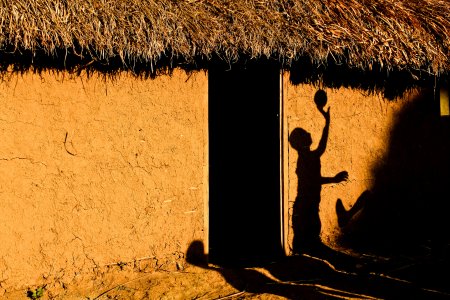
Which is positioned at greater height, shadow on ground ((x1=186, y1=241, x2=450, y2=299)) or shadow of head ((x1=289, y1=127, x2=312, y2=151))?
shadow of head ((x1=289, y1=127, x2=312, y2=151))

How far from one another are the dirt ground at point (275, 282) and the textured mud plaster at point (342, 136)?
53cm

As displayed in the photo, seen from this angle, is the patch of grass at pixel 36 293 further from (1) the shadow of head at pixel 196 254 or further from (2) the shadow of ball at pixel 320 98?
(2) the shadow of ball at pixel 320 98

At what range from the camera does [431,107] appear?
19.7 ft

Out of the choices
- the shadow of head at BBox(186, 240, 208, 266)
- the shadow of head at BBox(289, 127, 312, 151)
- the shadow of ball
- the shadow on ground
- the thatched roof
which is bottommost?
the shadow on ground

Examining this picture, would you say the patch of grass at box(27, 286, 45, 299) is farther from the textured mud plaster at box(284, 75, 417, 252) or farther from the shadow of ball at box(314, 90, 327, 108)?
the shadow of ball at box(314, 90, 327, 108)

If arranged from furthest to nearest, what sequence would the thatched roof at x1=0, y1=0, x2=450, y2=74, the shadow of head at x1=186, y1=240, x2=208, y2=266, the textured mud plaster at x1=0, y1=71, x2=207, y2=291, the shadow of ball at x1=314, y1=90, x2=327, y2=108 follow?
the shadow of ball at x1=314, y1=90, x2=327, y2=108 → the shadow of head at x1=186, y1=240, x2=208, y2=266 → the textured mud plaster at x1=0, y1=71, x2=207, y2=291 → the thatched roof at x1=0, y1=0, x2=450, y2=74

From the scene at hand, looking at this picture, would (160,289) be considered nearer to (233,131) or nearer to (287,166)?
(287,166)

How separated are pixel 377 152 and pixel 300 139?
97 centimetres

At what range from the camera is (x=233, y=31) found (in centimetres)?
456

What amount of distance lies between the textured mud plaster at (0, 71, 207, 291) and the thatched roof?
0.98ft

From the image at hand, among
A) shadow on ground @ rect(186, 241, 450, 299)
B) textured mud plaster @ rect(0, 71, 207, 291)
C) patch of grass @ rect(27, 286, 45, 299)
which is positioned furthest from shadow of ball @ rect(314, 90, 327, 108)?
patch of grass @ rect(27, 286, 45, 299)

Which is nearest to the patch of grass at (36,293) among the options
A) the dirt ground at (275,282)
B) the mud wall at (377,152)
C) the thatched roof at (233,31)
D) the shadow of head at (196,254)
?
the dirt ground at (275,282)

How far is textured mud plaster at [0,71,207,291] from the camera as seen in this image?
4062mm

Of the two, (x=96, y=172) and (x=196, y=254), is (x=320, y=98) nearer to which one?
(x=196, y=254)
